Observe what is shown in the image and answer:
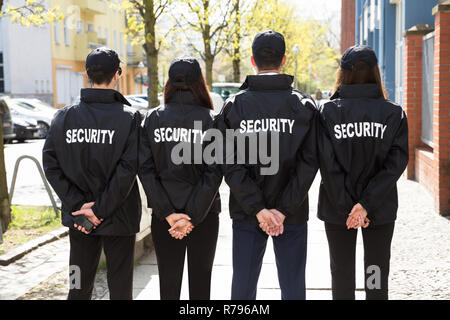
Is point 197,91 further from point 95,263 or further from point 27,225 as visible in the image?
point 27,225

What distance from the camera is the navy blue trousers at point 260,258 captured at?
3965 mm

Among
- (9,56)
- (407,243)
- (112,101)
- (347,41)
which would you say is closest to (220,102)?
(407,243)

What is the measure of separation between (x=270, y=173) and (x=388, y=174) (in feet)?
2.43

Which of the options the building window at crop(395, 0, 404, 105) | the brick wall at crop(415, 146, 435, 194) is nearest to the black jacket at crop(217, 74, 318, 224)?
the brick wall at crop(415, 146, 435, 194)

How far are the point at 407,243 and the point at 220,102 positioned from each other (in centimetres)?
801

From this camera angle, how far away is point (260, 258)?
4.02 m

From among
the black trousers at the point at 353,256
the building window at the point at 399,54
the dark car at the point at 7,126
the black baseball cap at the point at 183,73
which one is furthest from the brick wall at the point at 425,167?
the dark car at the point at 7,126

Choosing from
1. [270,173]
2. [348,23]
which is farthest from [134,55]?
[270,173]

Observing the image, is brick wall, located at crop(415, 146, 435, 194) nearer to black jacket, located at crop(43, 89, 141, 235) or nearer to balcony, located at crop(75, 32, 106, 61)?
black jacket, located at crop(43, 89, 141, 235)

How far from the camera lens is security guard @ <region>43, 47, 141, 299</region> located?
3967 millimetres

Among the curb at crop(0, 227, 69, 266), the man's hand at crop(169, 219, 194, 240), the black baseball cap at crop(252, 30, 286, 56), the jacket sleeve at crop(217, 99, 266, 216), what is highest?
the black baseball cap at crop(252, 30, 286, 56)

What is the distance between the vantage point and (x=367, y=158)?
13.1ft

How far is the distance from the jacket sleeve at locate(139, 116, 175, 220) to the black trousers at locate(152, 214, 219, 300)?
0.39 feet

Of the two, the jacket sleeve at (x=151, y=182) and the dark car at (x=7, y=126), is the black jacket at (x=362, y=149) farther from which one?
the dark car at (x=7, y=126)
